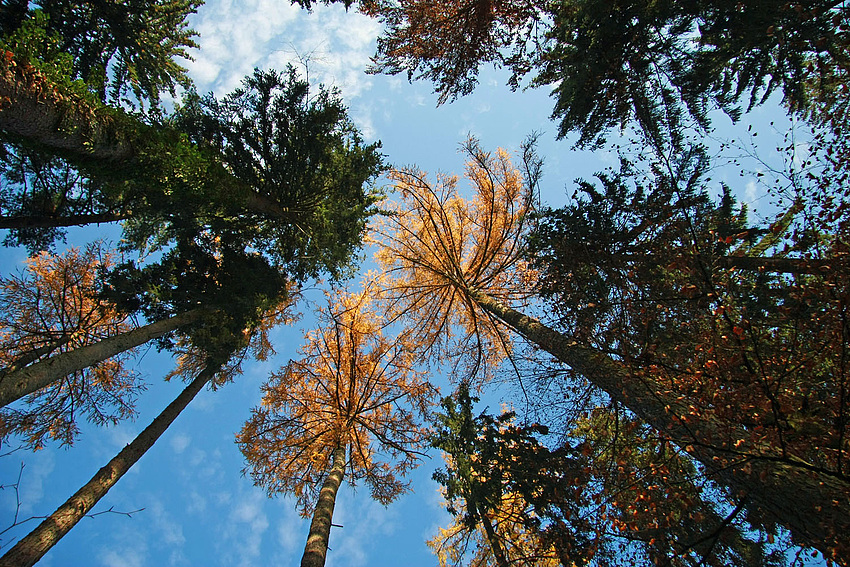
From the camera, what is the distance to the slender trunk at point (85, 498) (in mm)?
4383

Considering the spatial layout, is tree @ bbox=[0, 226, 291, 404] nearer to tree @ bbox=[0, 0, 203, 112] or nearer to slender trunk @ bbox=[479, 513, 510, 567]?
tree @ bbox=[0, 0, 203, 112]

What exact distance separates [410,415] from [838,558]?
26.3 feet

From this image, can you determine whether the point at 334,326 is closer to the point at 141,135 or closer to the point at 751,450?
the point at 141,135

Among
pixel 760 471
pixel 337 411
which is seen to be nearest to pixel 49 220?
pixel 337 411

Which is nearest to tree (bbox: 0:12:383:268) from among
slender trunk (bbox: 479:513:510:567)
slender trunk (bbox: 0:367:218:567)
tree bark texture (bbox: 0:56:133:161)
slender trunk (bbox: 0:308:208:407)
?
tree bark texture (bbox: 0:56:133:161)

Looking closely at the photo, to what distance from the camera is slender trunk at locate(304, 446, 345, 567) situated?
17.5 ft

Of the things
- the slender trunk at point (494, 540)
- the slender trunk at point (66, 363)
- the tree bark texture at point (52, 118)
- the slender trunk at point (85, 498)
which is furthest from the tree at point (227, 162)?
the slender trunk at point (494, 540)

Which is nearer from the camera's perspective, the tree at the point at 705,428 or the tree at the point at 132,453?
the tree at the point at 705,428

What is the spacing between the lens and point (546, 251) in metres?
6.95

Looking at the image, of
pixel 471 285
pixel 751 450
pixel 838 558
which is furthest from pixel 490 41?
pixel 838 558

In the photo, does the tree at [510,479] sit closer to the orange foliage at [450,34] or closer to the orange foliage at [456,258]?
the orange foliage at [456,258]

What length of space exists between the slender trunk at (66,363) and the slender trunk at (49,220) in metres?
2.63

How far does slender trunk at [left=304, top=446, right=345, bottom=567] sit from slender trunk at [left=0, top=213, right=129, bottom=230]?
7.23 metres

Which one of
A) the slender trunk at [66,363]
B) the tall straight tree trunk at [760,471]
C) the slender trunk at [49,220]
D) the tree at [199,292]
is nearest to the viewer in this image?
the tall straight tree trunk at [760,471]
